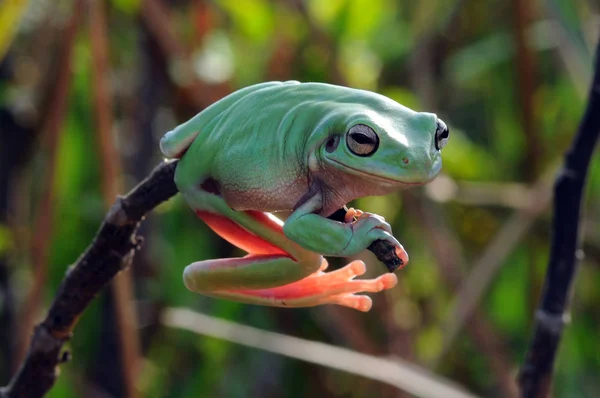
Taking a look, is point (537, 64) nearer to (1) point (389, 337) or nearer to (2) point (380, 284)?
(1) point (389, 337)

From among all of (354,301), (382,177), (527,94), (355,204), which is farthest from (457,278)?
(382,177)

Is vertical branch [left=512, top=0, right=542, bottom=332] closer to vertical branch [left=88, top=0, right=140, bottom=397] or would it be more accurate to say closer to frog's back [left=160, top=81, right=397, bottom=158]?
vertical branch [left=88, top=0, right=140, bottom=397]

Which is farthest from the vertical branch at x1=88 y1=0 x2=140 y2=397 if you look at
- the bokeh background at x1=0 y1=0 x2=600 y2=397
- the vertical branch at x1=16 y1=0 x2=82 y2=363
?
the bokeh background at x1=0 y1=0 x2=600 y2=397

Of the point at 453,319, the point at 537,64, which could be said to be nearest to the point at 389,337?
the point at 453,319

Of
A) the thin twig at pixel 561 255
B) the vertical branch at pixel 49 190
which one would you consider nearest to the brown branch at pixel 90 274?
the thin twig at pixel 561 255

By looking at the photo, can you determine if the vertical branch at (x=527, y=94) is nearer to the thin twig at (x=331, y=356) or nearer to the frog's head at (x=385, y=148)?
the thin twig at (x=331, y=356)

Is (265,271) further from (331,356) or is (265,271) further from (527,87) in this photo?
(527,87)
